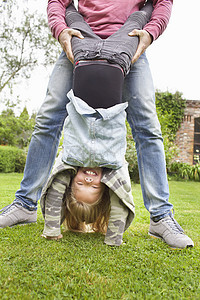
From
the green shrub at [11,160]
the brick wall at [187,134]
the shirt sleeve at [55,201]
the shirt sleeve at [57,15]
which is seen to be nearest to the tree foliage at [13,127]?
the green shrub at [11,160]

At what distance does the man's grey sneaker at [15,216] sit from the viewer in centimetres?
204

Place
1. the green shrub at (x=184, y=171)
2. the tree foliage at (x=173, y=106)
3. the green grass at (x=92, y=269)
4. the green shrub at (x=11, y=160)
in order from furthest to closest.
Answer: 1. the tree foliage at (x=173, y=106)
2. the green shrub at (x=11, y=160)
3. the green shrub at (x=184, y=171)
4. the green grass at (x=92, y=269)

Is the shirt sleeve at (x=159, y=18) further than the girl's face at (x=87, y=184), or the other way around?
the shirt sleeve at (x=159, y=18)

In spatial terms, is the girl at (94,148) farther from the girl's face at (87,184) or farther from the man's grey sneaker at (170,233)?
the man's grey sneaker at (170,233)

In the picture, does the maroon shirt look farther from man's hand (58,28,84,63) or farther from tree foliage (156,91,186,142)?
tree foliage (156,91,186,142)

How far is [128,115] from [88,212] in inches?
30.4

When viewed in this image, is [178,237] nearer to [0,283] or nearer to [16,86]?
[0,283]

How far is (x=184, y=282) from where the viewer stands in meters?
1.29

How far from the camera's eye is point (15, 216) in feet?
6.84

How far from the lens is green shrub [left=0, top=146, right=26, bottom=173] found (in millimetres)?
11594

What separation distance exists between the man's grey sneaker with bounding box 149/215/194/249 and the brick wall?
38.0 feet

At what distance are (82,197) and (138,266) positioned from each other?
513mm

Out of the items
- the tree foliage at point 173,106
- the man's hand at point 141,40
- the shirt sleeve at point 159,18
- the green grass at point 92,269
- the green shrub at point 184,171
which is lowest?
the green shrub at point 184,171

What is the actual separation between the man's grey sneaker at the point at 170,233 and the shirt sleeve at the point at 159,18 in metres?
1.26
